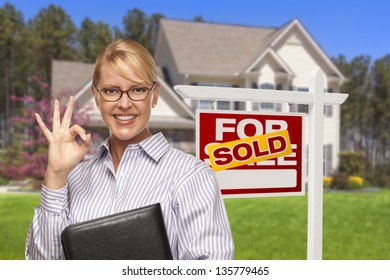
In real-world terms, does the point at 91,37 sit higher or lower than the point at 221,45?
higher

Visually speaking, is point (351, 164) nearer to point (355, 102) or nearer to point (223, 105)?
point (223, 105)

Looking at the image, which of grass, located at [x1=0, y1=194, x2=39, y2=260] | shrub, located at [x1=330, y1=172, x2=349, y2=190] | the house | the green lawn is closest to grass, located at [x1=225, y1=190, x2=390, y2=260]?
the green lawn

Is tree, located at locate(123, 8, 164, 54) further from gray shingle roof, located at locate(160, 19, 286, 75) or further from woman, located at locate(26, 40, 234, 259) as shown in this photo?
woman, located at locate(26, 40, 234, 259)

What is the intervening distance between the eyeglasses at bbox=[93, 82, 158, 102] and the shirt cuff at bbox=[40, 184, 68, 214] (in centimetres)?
43

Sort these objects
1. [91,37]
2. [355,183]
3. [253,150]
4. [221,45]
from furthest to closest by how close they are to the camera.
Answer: [91,37], [221,45], [355,183], [253,150]

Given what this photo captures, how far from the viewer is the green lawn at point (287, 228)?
27.9ft

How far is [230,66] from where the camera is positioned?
23.3 meters

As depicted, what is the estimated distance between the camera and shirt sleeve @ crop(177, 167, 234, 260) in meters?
1.86

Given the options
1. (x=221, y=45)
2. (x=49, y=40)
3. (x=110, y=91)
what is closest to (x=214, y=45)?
(x=221, y=45)

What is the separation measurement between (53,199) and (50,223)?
0.10m

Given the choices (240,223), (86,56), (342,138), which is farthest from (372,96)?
(240,223)

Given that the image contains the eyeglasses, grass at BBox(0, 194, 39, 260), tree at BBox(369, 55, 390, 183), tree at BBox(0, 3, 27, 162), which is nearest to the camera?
the eyeglasses

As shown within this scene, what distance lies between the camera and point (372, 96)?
37906mm
